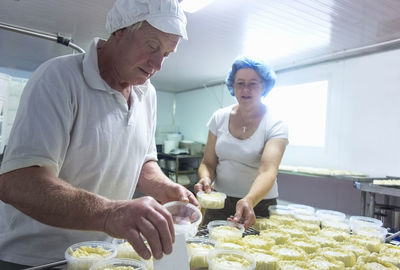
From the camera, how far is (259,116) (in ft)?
6.34

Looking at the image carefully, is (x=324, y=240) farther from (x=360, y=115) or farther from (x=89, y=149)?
(x=360, y=115)

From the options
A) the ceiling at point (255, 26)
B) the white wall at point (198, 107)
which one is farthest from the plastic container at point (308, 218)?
the white wall at point (198, 107)

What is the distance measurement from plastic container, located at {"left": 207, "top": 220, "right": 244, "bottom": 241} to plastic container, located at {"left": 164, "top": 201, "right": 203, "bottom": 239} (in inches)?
Result: 6.1

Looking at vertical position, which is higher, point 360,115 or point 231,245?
point 360,115

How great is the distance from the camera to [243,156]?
181cm

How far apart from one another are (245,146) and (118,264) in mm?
1148

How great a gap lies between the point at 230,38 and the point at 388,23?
1585mm

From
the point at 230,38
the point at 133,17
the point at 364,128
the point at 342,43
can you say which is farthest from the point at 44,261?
the point at 364,128

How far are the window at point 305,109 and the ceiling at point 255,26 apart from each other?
0.45 meters

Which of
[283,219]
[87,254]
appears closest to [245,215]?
[283,219]

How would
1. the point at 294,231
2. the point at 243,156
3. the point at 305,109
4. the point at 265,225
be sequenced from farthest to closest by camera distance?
the point at 305,109 < the point at 243,156 < the point at 265,225 < the point at 294,231

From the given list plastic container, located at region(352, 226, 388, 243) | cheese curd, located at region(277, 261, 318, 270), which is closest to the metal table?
plastic container, located at region(352, 226, 388, 243)

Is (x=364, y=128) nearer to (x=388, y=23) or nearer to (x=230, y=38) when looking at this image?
(x=388, y=23)

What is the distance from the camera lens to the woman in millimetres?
1783
